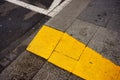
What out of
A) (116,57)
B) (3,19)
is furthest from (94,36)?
(3,19)

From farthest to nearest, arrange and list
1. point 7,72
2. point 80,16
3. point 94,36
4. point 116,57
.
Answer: point 80,16 < point 94,36 < point 116,57 < point 7,72

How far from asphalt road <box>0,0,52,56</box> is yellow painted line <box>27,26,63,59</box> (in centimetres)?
58

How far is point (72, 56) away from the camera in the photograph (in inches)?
176

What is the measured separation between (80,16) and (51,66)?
7.33ft

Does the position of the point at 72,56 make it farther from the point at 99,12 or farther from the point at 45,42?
the point at 99,12

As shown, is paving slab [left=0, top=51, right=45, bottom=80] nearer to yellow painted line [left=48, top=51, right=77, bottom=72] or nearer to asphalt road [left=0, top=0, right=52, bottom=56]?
yellow painted line [left=48, top=51, right=77, bottom=72]

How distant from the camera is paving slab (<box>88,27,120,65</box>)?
14.7 feet

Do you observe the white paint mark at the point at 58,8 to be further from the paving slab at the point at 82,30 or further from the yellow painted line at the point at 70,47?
the yellow painted line at the point at 70,47

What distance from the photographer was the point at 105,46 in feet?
15.4

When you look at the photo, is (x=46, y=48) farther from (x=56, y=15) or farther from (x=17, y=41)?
(x=56, y=15)

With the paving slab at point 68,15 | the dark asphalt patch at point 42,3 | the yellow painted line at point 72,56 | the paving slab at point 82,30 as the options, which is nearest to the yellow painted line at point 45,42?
the yellow painted line at point 72,56

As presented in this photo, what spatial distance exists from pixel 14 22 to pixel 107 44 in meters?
2.99

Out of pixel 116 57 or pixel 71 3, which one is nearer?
pixel 116 57

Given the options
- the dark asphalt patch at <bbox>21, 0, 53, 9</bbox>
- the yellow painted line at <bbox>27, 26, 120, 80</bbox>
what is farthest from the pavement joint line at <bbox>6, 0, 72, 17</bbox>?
the yellow painted line at <bbox>27, 26, 120, 80</bbox>
